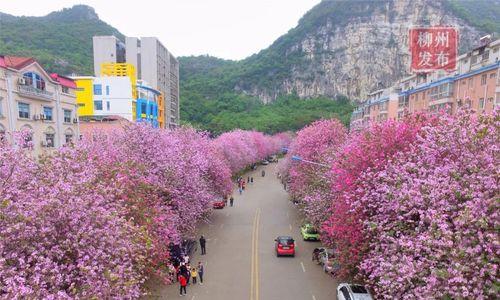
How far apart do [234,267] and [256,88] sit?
125217 mm

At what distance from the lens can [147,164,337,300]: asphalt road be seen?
1639 cm

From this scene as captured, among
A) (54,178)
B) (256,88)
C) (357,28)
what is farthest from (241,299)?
(357,28)

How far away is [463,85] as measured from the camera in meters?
36.4

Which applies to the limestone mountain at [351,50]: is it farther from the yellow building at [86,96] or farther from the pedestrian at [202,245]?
the pedestrian at [202,245]

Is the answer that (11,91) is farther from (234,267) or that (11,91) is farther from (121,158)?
(234,267)

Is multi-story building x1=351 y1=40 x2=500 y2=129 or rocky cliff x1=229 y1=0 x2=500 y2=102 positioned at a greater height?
rocky cliff x1=229 y1=0 x2=500 y2=102

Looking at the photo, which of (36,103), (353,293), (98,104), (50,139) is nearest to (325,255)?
(353,293)

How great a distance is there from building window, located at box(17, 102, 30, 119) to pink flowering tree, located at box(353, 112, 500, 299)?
25.8 m

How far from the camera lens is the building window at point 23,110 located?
25.5m

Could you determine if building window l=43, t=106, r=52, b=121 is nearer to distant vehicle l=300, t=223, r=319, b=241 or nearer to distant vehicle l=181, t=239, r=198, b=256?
distant vehicle l=181, t=239, r=198, b=256

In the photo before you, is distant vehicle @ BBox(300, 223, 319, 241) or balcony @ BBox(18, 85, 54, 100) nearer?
distant vehicle @ BBox(300, 223, 319, 241)

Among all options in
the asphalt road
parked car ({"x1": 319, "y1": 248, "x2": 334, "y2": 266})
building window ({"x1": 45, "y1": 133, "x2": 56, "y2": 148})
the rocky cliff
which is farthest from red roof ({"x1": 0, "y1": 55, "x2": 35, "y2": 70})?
the rocky cliff

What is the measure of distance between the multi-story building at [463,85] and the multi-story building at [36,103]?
79.0ft

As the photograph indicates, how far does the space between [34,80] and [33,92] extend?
134 cm
